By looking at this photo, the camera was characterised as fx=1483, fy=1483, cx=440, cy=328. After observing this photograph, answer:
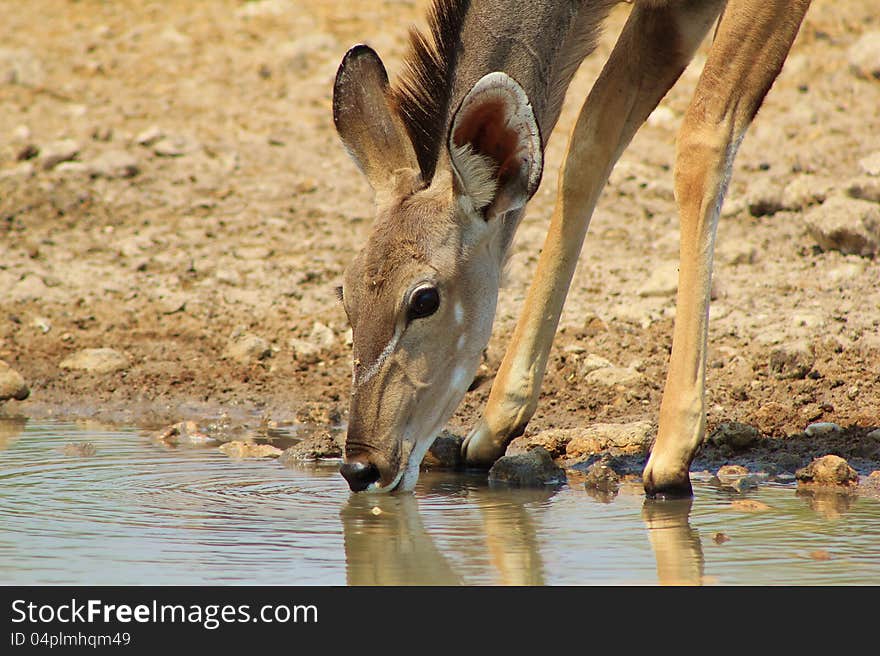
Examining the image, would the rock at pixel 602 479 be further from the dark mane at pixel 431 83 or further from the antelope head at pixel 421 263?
the dark mane at pixel 431 83

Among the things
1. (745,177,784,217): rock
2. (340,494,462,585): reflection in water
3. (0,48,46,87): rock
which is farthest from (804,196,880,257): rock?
(0,48,46,87): rock

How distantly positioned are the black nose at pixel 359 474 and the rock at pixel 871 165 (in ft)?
19.9

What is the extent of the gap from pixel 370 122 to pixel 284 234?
491 cm

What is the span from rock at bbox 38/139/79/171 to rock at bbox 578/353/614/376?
5.89 meters

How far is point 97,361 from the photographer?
9.90 metres

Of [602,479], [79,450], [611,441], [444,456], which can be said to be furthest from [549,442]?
[79,450]

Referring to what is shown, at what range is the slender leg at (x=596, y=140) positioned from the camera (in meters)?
7.60

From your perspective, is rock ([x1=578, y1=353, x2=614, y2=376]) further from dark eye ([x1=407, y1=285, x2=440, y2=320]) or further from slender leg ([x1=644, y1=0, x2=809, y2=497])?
dark eye ([x1=407, y1=285, x2=440, y2=320])

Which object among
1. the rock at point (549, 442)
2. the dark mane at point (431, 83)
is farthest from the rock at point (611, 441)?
the dark mane at point (431, 83)

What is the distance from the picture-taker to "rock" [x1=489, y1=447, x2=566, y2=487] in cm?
715

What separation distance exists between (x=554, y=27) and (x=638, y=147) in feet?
20.4

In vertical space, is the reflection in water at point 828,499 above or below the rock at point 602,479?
below

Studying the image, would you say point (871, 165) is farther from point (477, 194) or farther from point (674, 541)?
point (674, 541)
